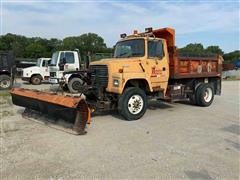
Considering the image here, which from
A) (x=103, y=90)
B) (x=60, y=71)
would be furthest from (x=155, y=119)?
(x=60, y=71)

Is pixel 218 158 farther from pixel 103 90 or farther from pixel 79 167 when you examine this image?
pixel 103 90

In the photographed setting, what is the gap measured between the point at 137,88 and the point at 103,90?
100 centimetres

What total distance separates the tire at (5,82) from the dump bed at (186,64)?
10.9 metres

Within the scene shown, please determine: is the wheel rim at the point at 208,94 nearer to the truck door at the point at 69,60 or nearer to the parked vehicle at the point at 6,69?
the truck door at the point at 69,60

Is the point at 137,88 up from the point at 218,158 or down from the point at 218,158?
up

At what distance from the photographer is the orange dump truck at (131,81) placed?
6.93 meters

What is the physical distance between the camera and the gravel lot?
13.7ft

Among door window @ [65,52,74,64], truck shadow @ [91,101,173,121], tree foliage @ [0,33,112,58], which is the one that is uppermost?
tree foliage @ [0,33,112,58]

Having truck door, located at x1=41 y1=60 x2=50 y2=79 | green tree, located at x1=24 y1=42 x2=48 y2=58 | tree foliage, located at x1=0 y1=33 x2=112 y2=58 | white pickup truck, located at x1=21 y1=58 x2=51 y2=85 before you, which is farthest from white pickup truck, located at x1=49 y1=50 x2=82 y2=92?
tree foliage, located at x1=0 y1=33 x2=112 y2=58

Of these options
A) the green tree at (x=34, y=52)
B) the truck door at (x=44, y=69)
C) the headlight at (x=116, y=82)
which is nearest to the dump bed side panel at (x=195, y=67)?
the headlight at (x=116, y=82)

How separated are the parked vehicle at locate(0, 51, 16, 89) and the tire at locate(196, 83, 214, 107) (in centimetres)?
1157

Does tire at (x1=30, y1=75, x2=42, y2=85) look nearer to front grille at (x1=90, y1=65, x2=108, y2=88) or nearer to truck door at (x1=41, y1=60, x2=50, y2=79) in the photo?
truck door at (x1=41, y1=60, x2=50, y2=79)

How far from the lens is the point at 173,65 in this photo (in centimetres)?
879

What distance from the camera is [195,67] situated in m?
9.66
